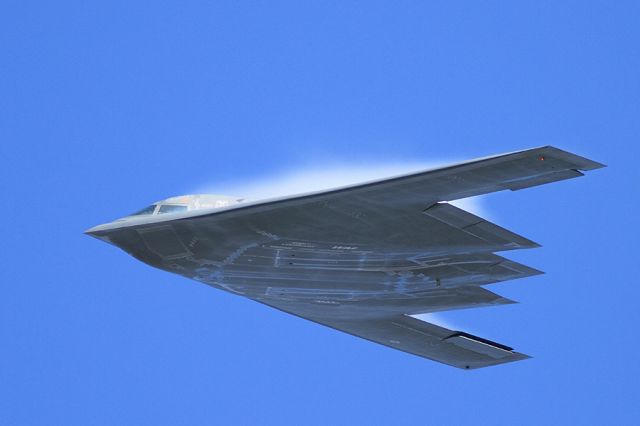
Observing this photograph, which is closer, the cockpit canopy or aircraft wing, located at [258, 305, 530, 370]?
the cockpit canopy

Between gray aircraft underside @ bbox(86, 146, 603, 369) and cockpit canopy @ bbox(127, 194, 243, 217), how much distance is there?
26 mm

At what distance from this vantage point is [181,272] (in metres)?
27.8

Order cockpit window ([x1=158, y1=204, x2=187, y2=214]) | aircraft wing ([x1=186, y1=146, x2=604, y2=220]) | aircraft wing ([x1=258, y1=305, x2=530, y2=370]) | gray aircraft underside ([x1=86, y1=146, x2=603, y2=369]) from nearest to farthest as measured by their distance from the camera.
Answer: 1. aircraft wing ([x1=186, y1=146, x2=604, y2=220])
2. gray aircraft underside ([x1=86, y1=146, x2=603, y2=369])
3. cockpit window ([x1=158, y1=204, x2=187, y2=214])
4. aircraft wing ([x1=258, y1=305, x2=530, y2=370])

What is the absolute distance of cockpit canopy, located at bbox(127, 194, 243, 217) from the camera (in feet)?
86.5

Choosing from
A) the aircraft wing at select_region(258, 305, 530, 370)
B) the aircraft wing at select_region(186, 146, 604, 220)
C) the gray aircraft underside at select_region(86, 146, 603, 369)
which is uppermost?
the aircraft wing at select_region(186, 146, 604, 220)

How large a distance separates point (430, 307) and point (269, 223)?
25.7 ft

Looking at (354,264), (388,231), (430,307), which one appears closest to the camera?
(388,231)

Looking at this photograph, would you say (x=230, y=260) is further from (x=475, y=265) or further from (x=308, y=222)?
(x=475, y=265)

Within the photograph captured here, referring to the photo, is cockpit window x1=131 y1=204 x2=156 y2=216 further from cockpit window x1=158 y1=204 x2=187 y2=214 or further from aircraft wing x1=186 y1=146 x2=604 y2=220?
aircraft wing x1=186 y1=146 x2=604 y2=220

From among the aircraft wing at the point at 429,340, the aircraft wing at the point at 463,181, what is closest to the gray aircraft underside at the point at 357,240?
the aircraft wing at the point at 463,181

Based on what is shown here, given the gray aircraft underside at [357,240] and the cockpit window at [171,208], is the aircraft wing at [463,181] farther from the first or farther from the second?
the cockpit window at [171,208]

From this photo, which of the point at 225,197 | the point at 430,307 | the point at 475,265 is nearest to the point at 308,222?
the point at 225,197

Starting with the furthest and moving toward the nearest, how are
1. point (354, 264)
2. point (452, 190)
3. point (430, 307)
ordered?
point (430, 307) → point (354, 264) → point (452, 190)

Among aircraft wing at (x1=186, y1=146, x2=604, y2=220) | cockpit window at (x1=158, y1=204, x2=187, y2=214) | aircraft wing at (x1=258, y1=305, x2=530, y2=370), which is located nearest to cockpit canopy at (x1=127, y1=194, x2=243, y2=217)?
cockpit window at (x1=158, y1=204, x2=187, y2=214)
